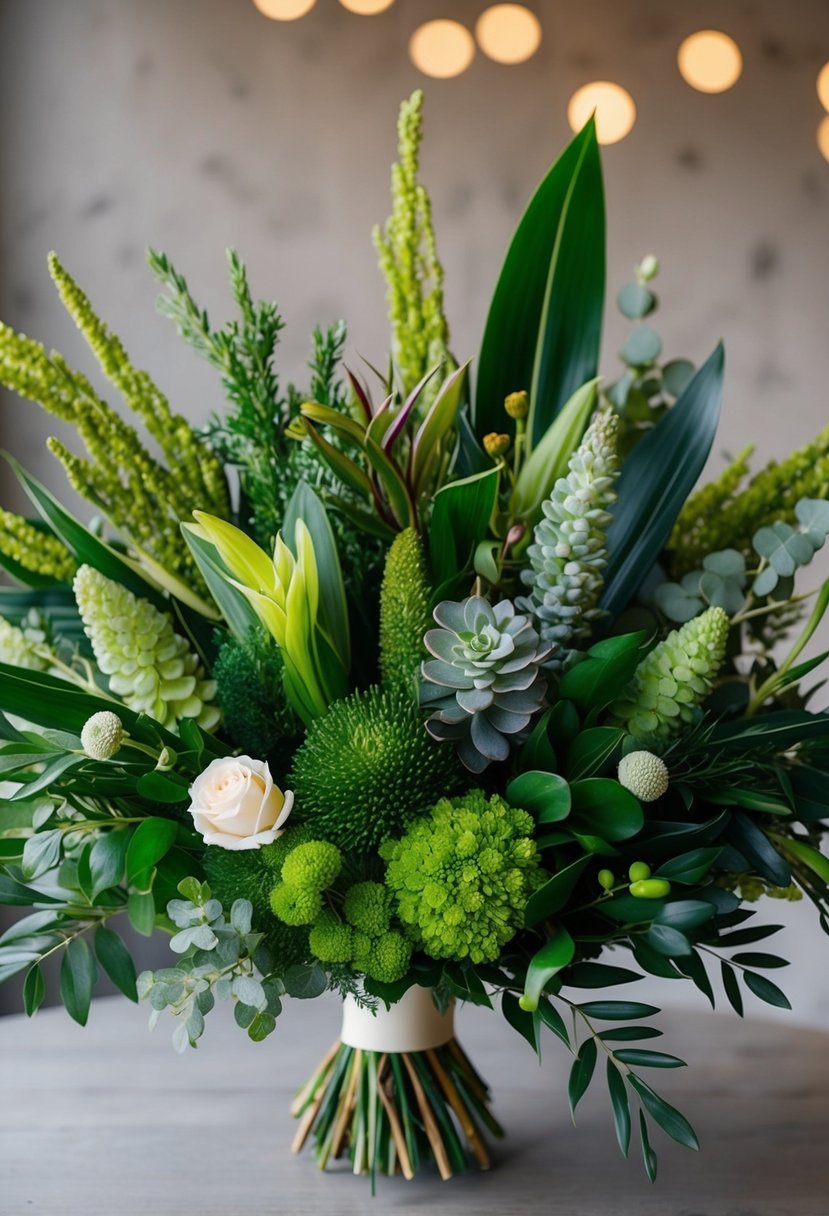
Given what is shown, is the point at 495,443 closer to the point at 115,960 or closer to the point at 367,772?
the point at 367,772

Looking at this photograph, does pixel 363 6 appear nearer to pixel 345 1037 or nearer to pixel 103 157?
pixel 103 157

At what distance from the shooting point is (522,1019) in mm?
561

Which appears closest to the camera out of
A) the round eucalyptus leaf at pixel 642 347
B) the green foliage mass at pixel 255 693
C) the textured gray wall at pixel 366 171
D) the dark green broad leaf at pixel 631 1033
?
the dark green broad leaf at pixel 631 1033

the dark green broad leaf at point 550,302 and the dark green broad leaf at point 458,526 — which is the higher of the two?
the dark green broad leaf at point 550,302

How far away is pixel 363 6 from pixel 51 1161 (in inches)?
57.4

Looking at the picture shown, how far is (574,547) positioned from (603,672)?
66 millimetres

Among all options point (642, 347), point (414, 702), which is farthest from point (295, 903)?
point (642, 347)

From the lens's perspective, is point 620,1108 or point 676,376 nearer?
point 620,1108

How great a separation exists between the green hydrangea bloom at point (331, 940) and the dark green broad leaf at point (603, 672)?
0.53 ft

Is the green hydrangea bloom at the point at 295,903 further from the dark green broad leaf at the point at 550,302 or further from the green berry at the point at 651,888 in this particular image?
the dark green broad leaf at the point at 550,302

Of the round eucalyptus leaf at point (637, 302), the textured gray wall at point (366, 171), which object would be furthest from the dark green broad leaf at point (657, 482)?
the textured gray wall at point (366, 171)

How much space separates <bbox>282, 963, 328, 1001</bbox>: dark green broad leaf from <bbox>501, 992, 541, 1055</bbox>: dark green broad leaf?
3.7 inches

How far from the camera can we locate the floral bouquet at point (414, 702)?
55cm

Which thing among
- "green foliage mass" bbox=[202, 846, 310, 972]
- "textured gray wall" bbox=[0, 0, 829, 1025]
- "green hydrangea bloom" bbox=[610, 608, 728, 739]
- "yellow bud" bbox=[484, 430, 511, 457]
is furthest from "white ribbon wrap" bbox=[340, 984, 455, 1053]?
"textured gray wall" bbox=[0, 0, 829, 1025]
